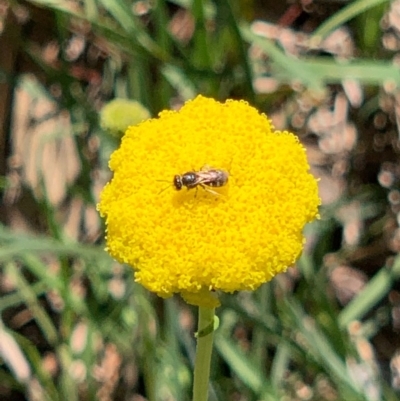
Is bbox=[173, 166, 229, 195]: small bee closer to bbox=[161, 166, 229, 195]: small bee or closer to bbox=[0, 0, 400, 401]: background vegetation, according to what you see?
bbox=[161, 166, 229, 195]: small bee

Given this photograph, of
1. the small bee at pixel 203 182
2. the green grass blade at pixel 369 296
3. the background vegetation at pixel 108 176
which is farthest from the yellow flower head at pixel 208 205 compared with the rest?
the green grass blade at pixel 369 296

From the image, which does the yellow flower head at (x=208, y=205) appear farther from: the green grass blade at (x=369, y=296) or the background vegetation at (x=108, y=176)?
the green grass blade at (x=369, y=296)

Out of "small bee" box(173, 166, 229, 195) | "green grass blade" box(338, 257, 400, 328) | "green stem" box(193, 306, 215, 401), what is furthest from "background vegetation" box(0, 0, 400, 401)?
"small bee" box(173, 166, 229, 195)

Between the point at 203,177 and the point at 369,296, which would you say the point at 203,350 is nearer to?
the point at 203,177

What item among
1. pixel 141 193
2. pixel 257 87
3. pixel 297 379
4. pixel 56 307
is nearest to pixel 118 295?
pixel 56 307

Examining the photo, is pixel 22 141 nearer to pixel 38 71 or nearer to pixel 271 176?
pixel 38 71
